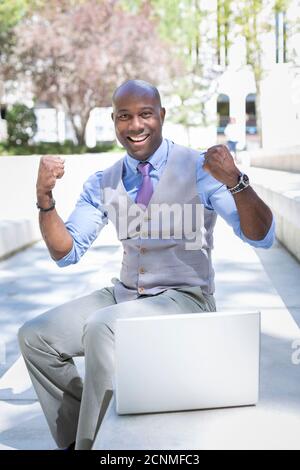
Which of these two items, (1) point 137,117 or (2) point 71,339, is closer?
(2) point 71,339

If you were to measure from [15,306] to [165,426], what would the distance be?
3.42m

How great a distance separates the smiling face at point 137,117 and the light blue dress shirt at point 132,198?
72 millimetres

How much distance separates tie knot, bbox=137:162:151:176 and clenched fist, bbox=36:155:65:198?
353 millimetres

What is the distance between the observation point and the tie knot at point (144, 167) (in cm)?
274

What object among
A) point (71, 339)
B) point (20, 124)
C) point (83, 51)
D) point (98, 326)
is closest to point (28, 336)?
point (71, 339)

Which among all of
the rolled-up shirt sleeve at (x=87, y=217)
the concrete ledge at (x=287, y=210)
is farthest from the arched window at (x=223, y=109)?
the rolled-up shirt sleeve at (x=87, y=217)

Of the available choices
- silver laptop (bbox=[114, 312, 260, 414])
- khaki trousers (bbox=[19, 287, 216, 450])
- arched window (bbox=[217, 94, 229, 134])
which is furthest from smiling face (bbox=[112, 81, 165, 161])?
arched window (bbox=[217, 94, 229, 134])

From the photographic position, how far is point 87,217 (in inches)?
111

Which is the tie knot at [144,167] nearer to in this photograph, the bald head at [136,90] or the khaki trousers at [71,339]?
the bald head at [136,90]

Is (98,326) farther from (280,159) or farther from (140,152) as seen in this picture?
(280,159)

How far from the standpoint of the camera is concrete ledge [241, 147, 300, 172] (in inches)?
404

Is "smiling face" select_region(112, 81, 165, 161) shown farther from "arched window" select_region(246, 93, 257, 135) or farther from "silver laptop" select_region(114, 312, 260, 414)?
"arched window" select_region(246, 93, 257, 135)

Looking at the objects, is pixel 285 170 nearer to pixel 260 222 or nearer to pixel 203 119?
pixel 260 222

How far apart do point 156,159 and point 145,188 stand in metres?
0.12
